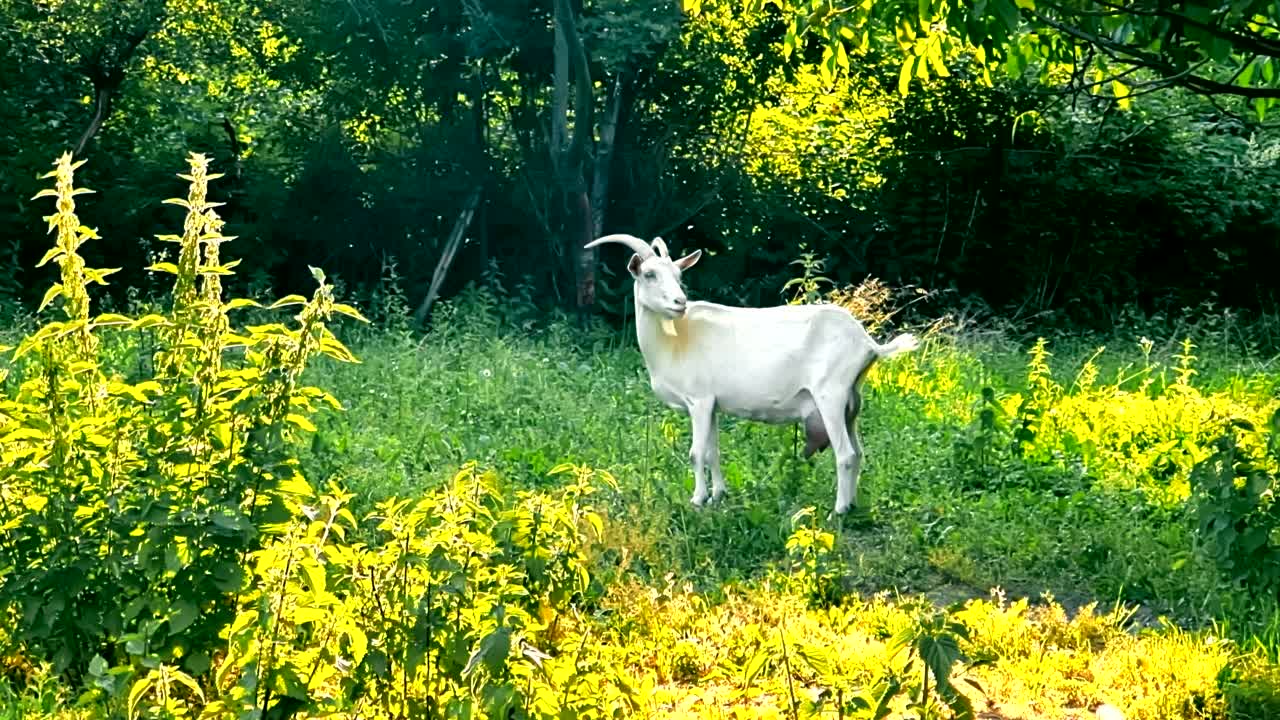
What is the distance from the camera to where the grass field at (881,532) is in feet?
15.8

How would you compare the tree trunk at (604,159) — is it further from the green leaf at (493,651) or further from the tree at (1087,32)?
the green leaf at (493,651)

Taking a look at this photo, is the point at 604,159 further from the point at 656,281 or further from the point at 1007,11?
the point at 1007,11

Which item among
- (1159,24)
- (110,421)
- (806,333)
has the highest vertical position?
(1159,24)

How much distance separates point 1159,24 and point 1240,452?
154 centimetres

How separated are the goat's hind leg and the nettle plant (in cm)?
352

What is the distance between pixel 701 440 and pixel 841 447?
2.36ft

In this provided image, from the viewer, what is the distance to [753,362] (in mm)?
7527

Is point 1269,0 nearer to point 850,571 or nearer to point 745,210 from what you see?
point 850,571

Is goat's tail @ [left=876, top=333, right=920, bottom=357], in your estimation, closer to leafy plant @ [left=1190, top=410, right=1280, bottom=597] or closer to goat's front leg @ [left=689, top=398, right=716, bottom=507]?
goat's front leg @ [left=689, top=398, right=716, bottom=507]

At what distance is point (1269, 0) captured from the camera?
4504mm

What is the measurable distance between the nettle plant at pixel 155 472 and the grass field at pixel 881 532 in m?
0.24

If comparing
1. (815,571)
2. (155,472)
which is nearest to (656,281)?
(815,571)

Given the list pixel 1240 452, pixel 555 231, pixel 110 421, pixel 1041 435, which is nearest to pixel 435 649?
pixel 110 421

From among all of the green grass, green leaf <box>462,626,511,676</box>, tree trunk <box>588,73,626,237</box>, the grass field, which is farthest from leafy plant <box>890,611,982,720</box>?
tree trunk <box>588,73,626,237</box>
